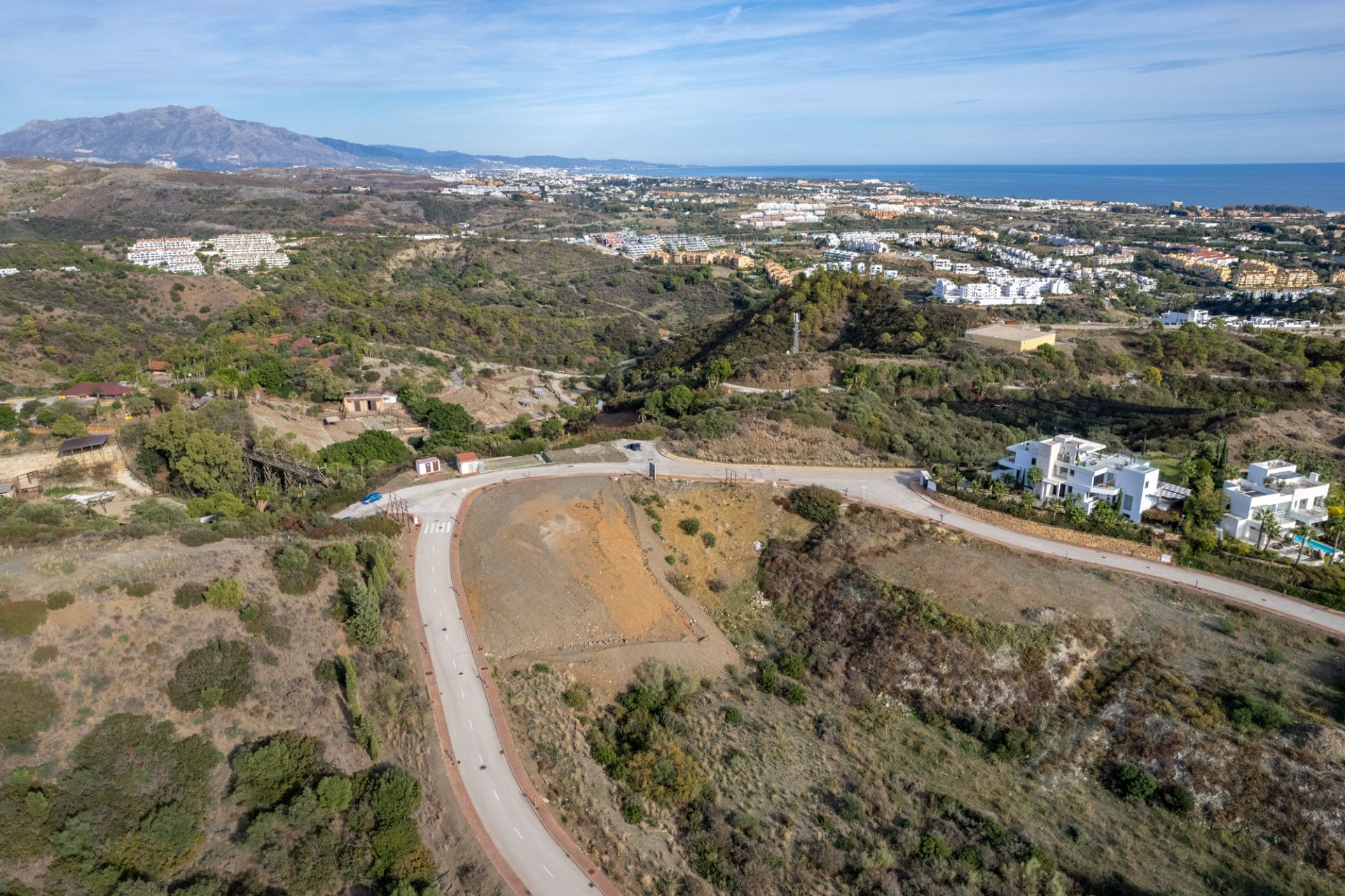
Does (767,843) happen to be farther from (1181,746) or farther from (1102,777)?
(1181,746)


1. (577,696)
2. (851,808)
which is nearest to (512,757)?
(577,696)

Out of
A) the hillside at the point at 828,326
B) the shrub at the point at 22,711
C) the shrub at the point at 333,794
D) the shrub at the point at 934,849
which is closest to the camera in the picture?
the shrub at the point at 22,711

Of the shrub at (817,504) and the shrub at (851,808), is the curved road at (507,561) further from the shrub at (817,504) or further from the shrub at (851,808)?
the shrub at (851,808)

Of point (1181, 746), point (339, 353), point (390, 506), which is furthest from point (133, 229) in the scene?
point (1181, 746)

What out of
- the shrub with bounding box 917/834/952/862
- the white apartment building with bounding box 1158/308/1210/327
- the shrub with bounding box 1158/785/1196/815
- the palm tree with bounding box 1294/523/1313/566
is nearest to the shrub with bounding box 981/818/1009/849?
the shrub with bounding box 917/834/952/862

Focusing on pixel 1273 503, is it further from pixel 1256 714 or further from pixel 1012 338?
pixel 1012 338

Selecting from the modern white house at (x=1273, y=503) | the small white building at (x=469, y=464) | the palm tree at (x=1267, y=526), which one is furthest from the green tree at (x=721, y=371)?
the palm tree at (x=1267, y=526)
